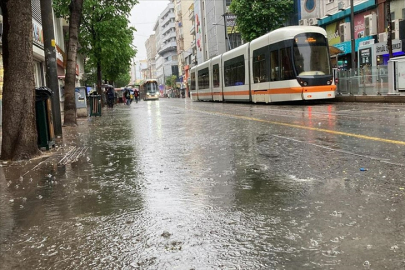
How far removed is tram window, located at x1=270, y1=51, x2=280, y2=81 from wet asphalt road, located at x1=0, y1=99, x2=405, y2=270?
42.2 ft

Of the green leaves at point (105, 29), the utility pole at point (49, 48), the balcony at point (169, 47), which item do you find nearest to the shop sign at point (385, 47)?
the green leaves at point (105, 29)

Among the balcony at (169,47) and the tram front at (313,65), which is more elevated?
the balcony at (169,47)

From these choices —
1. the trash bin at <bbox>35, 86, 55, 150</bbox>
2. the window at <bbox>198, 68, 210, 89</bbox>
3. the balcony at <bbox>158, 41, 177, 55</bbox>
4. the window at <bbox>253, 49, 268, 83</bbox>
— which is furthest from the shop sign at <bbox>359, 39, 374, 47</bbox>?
the balcony at <bbox>158, 41, 177, 55</bbox>

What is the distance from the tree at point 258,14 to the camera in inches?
1393

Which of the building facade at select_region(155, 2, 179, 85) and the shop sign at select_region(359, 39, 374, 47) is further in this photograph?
the building facade at select_region(155, 2, 179, 85)

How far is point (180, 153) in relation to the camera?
7.24m

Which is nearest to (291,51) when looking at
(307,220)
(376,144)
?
(376,144)

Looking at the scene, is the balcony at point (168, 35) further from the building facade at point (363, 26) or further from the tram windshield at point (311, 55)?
the tram windshield at point (311, 55)

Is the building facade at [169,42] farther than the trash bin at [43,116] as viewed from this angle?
Yes

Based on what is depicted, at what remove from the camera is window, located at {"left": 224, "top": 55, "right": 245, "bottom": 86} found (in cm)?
2498

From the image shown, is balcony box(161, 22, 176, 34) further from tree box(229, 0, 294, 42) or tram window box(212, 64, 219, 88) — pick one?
tram window box(212, 64, 219, 88)

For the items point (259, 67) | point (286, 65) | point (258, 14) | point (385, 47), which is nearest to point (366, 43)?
point (385, 47)

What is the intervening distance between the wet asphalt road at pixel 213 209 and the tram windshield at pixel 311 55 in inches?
472

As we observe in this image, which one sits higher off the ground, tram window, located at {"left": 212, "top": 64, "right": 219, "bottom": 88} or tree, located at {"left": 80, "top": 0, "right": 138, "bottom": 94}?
tree, located at {"left": 80, "top": 0, "right": 138, "bottom": 94}
